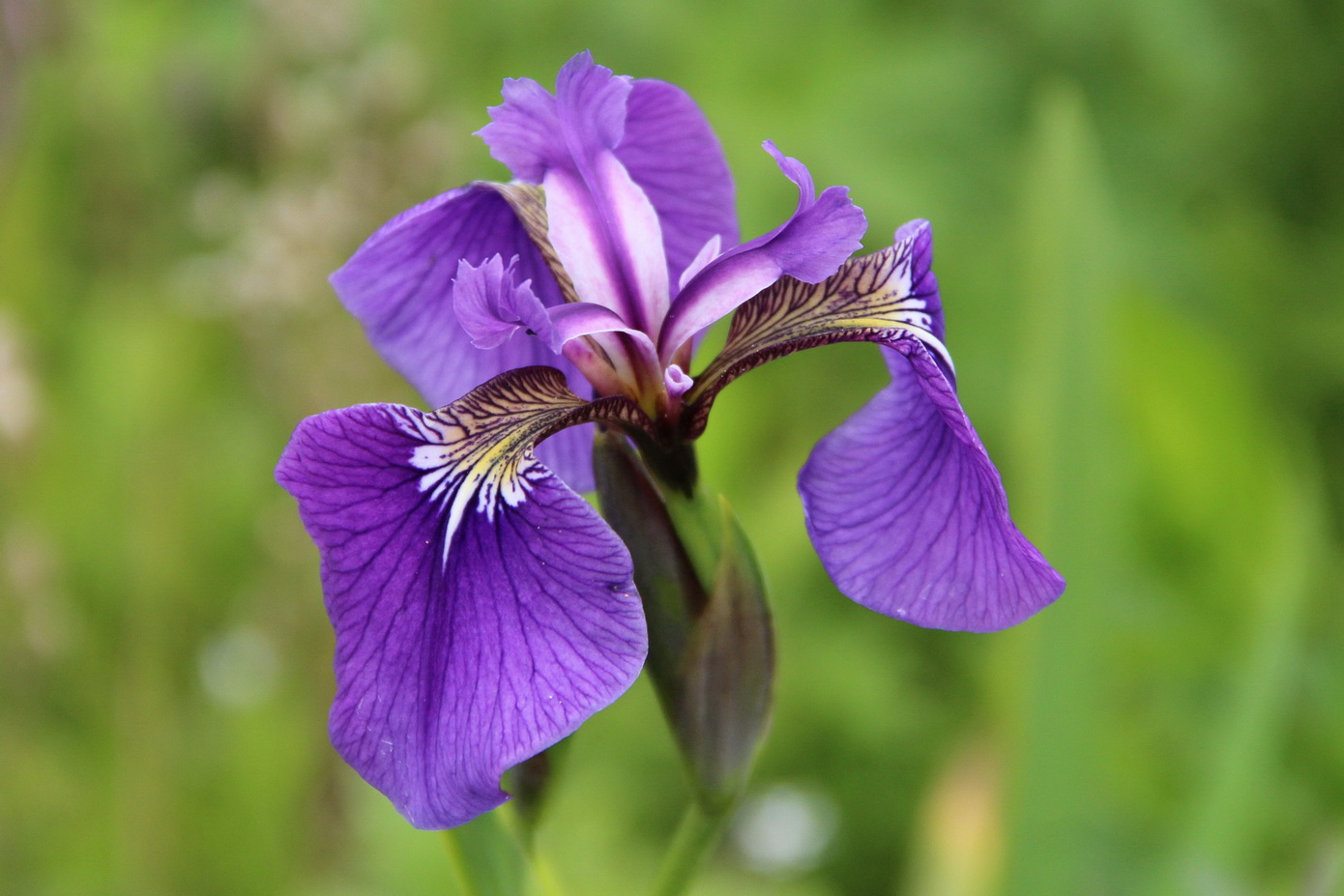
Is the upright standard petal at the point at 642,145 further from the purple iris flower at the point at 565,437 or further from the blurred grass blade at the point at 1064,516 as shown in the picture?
the blurred grass blade at the point at 1064,516

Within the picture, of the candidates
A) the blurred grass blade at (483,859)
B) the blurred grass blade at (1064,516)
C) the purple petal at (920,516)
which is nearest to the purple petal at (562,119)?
the purple petal at (920,516)

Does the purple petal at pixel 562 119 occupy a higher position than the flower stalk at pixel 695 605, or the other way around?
the purple petal at pixel 562 119

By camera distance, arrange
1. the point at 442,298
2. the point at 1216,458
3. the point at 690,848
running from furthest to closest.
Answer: the point at 1216,458 < the point at 442,298 < the point at 690,848

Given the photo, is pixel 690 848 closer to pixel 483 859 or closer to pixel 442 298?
pixel 483 859

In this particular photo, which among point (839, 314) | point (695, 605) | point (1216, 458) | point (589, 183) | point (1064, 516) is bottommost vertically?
point (1216, 458)

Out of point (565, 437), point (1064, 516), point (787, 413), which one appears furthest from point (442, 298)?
point (787, 413)

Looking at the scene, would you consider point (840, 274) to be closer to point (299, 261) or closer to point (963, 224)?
point (299, 261)

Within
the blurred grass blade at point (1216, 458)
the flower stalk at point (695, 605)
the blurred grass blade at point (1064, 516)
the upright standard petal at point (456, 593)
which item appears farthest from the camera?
the blurred grass blade at point (1216, 458)
